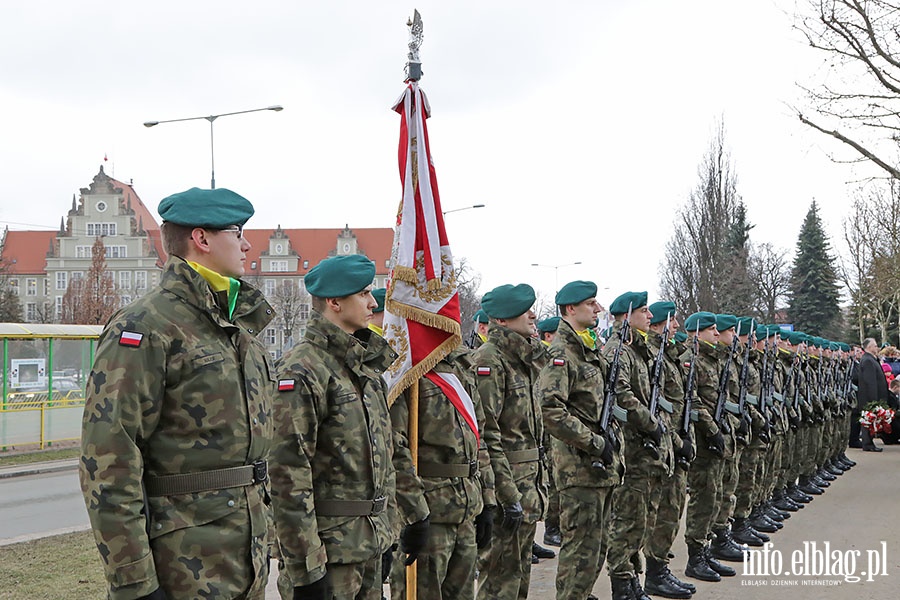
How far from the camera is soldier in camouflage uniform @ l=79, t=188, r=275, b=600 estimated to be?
8.29 ft

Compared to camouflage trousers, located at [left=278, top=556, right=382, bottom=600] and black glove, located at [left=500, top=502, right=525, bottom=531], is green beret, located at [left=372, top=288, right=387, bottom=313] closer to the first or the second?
black glove, located at [left=500, top=502, right=525, bottom=531]

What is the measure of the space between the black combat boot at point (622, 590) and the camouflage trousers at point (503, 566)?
123 cm

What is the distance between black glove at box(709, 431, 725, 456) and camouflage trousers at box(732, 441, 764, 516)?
1.15 meters

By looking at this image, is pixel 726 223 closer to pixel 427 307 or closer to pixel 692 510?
pixel 692 510

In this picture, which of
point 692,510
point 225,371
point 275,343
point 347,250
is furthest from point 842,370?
point 347,250

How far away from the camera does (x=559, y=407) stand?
5723mm

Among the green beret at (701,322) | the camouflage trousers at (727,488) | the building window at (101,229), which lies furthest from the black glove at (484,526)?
the building window at (101,229)

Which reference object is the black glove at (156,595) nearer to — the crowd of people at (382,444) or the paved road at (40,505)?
the crowd of people at (382,444)

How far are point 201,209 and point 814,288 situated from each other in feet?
179

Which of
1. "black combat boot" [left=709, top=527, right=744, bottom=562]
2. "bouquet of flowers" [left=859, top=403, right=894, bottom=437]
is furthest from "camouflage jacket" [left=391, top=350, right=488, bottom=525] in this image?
"bouquet of flowers" [left=859, top=403, right=894, bottom=437]

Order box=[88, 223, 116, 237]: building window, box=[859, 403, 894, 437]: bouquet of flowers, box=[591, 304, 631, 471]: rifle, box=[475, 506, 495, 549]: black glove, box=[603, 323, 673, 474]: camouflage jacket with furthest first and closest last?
box=[88, 223, 116, 237]: building window < box=[859, 403, 894, 437]: bouquet of flowers < box=[603, 323, 673, 474]: camouflage jacket < box=[591, 304, 631, 471]: rifle < box=[475, 506, 495, 549]: black glove

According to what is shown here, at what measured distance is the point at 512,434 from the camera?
18.1 feet

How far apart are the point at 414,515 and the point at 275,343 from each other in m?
80.0

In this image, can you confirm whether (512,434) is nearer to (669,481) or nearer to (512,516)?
(512,516)
